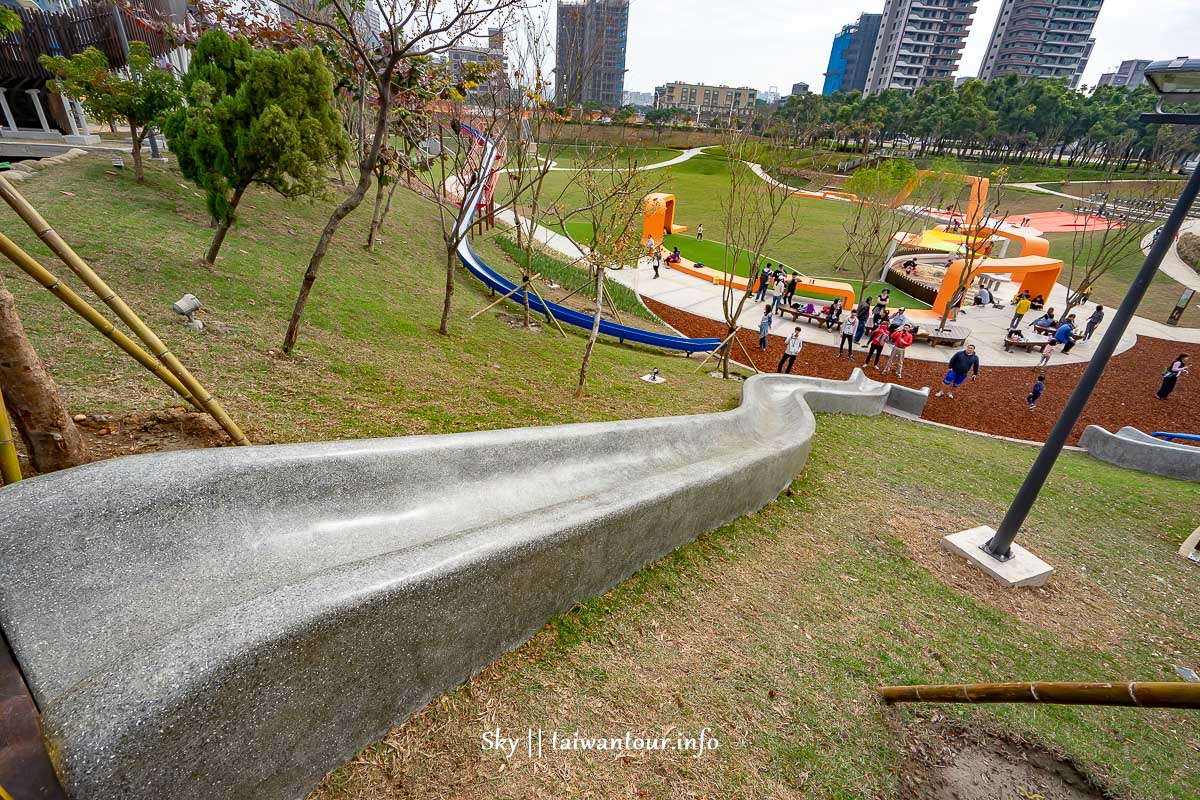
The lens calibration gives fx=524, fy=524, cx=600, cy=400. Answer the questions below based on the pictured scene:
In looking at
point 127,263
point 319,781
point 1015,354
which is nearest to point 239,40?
point 127,263

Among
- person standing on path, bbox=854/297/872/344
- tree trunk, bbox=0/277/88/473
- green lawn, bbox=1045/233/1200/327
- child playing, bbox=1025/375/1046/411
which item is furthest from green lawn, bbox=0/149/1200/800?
green lawn, bbox=1045/233/1200/327

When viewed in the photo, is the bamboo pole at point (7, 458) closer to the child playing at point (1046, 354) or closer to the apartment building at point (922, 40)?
the child playing at point (1046, 354)

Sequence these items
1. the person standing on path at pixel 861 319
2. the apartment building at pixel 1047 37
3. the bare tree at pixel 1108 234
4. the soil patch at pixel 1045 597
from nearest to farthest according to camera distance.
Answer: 1. the soil patch at pixel 1045 597
2. the person standing on path at pixel 861 319
3. the bare tree at pixel 1108 234
4. the apartment building at pixel 1047 37

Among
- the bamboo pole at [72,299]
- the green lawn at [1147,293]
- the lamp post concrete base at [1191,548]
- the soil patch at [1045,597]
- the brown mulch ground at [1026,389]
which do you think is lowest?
the brown mulch ground at [1026,389]

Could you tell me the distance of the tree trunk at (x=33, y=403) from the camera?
315cm

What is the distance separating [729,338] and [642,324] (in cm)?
579

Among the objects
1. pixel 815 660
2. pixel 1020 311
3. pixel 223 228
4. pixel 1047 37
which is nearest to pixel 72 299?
pixel 815 660

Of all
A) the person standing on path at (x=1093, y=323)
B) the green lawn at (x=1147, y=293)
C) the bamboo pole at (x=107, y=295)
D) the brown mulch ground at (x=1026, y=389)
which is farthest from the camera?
the green lawn at (x=1147, y=293)

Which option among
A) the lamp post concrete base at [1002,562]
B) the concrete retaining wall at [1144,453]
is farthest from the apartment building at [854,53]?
the lamp post concrete base at [1002,562]

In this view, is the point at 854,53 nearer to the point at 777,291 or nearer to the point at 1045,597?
the point at 777,291

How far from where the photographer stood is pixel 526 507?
4.14 m

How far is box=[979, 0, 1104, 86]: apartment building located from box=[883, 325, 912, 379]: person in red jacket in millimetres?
115554

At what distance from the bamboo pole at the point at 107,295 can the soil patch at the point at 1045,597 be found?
6.82m

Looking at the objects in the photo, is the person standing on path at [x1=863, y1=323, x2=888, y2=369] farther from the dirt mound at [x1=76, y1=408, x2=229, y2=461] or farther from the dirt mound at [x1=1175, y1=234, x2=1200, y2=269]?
the dirt mound at [x1=1175, y1=234, x2=1200, y2=269]
